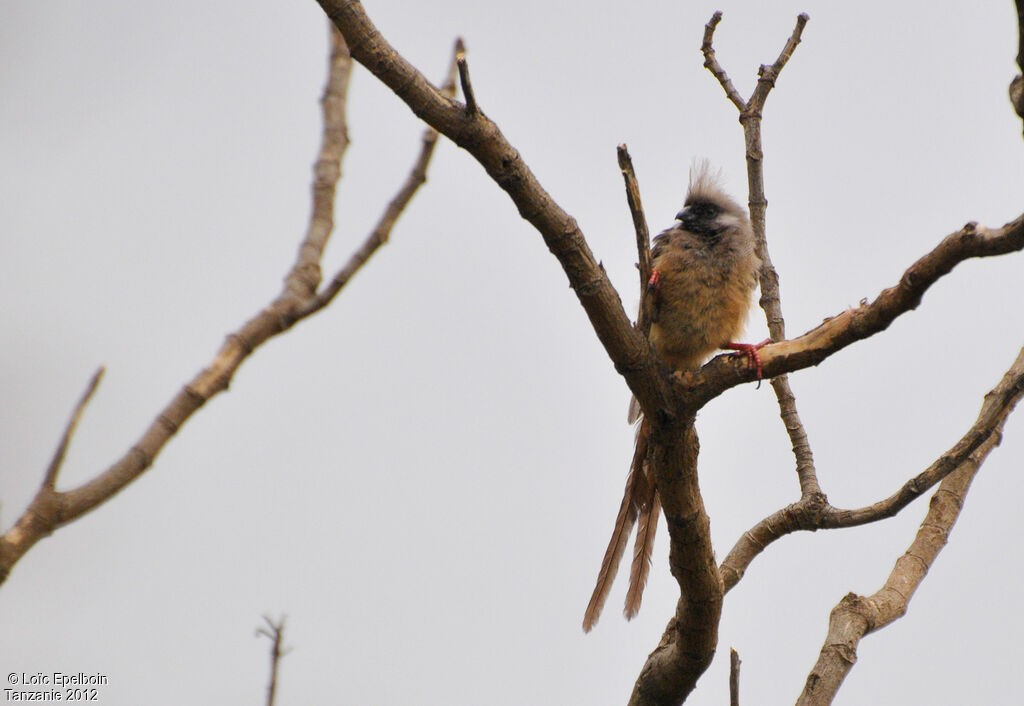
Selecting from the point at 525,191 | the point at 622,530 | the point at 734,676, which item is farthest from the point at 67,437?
the point at 622,530

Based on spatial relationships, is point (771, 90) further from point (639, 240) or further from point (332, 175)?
point (332, 175)

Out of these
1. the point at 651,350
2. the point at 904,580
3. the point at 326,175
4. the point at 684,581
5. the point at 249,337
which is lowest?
the point at 684,581

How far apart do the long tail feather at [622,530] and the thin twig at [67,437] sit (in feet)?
7.46

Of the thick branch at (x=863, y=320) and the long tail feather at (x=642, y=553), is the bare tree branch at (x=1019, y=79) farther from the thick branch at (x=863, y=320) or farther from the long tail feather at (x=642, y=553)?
the long tail feather at (x=642, y=553)

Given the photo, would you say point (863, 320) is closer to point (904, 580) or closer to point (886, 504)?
point (886, 504)

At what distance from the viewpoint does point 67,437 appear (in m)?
1.79

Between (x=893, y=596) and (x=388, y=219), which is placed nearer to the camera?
(x=388, y=219)

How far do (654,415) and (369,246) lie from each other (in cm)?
92

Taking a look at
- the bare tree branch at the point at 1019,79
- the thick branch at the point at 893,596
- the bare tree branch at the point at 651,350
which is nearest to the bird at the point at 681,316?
the bare tree branch at the point at 651,350

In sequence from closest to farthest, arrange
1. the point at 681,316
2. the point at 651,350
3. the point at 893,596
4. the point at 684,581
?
the point at 651,350 → the point at 684,581 → the point at 893,596 → the point at 681,316

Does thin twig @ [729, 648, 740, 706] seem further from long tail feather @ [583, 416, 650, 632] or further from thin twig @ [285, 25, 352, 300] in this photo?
thin twig @ [285, 25, 352, 300]

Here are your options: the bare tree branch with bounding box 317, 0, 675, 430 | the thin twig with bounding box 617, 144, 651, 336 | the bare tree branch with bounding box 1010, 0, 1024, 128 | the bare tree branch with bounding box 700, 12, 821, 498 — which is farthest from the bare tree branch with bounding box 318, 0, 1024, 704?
the bare tree branch with bounding box 700, 12, 821, 498

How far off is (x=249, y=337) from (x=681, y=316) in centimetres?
181

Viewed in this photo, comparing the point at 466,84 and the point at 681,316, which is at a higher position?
the point at 681,316
